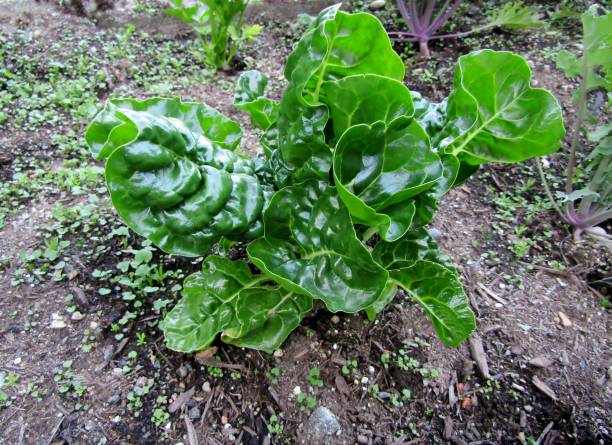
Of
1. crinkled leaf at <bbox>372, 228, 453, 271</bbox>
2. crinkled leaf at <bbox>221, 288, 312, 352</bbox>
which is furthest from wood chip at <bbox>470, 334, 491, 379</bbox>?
crinkled leaf at <bbox>221, 288, 312, 352</bbox>

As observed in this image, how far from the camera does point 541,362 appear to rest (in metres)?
1.93

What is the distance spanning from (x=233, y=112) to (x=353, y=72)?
6.02 feet

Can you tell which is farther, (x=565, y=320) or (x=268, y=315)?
(x=565, y=320)

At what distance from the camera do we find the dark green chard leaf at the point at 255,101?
185 centimetres

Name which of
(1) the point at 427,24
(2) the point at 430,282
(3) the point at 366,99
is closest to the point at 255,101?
(3) the point at 366,99

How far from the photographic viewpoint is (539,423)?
1.77 metres

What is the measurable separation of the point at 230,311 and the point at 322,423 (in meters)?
0.55

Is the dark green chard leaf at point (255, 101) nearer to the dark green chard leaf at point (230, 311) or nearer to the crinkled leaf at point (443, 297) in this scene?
the dark green chard leaf at point (230, 311)

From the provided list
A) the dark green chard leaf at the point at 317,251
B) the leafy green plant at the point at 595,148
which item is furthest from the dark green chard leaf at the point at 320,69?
the leafy green plant at the point at 595,148

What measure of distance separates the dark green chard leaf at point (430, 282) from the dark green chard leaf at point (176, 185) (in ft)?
1.72

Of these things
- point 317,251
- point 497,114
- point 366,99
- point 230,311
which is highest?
point 366,99

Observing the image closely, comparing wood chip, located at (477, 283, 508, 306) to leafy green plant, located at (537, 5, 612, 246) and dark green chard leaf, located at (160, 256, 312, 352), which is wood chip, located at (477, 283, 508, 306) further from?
dark green chard leaf, located at (160, 256, 312, 352)

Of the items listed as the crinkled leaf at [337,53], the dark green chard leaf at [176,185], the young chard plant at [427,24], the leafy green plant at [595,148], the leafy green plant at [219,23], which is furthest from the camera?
the young chard plant at [427,24]

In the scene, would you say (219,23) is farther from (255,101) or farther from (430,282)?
(430,282)
